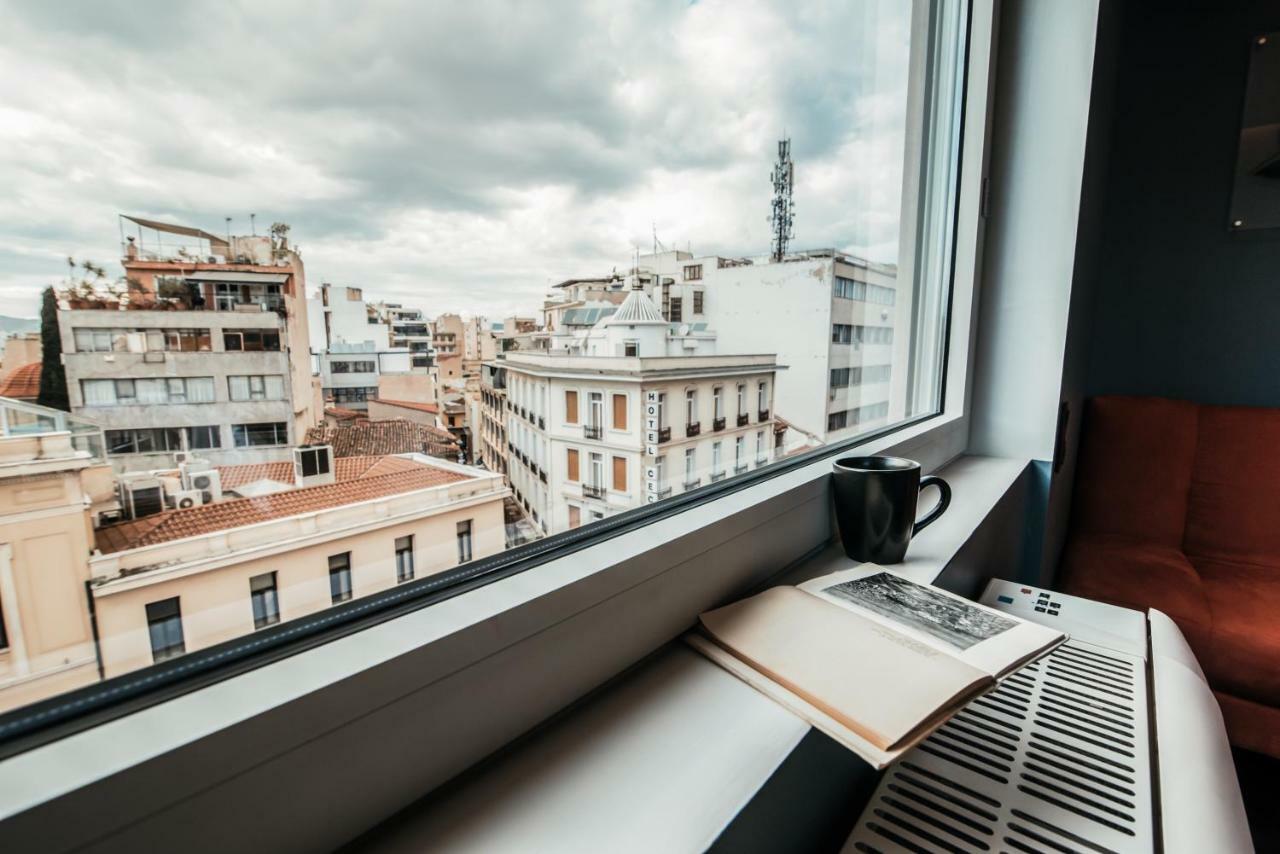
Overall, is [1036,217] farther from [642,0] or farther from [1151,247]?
[642,0]

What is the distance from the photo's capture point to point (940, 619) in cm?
62

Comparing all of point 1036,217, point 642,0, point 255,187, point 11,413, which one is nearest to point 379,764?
point 11,413

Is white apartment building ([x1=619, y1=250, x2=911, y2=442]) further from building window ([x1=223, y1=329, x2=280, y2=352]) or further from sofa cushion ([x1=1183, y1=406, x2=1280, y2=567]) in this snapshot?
sofa cushion ([x1=1183, y1=406, x2=1280, y2=567])

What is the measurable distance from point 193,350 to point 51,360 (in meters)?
0.07

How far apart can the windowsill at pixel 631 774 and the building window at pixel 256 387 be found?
278 mm

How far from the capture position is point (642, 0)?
659mm

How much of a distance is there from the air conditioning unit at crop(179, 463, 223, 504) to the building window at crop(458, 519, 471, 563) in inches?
6.6

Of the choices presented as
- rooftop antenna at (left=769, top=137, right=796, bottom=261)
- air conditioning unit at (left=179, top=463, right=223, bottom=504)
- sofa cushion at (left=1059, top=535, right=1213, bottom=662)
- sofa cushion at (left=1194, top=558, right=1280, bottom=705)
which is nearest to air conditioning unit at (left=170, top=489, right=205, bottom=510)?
air conditioning unit at (left=179, top=463, right=223, bottom=504)

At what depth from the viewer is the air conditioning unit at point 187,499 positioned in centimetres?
34

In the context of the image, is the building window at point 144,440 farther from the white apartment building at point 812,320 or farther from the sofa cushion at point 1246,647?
the sofa cushion at point 1246,647

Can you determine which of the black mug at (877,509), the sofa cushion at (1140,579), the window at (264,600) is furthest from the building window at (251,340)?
the sofa cushion at (1140,579)

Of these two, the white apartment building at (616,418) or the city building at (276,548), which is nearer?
the city building at (276,548)

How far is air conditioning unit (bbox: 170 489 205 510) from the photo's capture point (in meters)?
0.34

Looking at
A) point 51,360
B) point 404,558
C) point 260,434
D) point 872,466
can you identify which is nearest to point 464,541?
point 404,558
